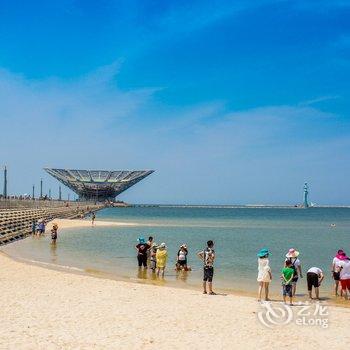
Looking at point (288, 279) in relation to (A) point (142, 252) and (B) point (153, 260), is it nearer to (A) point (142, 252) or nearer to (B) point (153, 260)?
(B) point (153, 260)

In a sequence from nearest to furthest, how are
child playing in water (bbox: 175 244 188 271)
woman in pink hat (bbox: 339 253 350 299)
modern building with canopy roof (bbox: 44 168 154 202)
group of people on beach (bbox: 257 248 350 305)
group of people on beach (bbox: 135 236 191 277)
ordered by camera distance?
group of people on beach (bbox: 257 248 350 305) → woman in pink hat (bbox: 339 253 350 299) → group of people on beach (bbox: 135 236 191 277) → child playing in water (bbox: 175 244 188 271) → modern building with canopy roof (bbox: 44 168 154 202)

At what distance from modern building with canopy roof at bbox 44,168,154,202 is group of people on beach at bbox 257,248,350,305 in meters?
159

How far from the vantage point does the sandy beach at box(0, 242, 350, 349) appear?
8.48 m

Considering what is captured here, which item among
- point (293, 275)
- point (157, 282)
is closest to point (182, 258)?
point (157, 282)

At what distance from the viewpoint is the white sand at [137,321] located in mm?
8461

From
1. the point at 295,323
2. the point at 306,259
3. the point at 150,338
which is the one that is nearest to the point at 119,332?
the point at 150,338

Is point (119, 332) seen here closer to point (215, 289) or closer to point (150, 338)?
point (150, 338)

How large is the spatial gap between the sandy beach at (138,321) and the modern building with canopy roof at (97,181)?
157971 millimetres

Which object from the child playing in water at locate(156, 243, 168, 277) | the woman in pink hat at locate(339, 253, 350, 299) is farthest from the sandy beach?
the child playing in water at locate(156, 243, 168, 277)

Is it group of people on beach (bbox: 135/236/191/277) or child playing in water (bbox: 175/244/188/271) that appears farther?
child playing in water (bbox: 175/244/188/271)

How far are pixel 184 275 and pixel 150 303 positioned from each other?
5930mm

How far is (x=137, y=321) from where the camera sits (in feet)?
32.8

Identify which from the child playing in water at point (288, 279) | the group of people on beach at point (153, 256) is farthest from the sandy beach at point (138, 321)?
the group of people on beach at point (153, 256)

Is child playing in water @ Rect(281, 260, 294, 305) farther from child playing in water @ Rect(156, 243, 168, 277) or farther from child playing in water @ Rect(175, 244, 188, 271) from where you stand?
child playing in water @ Rect(175, 244, 188, 271)
